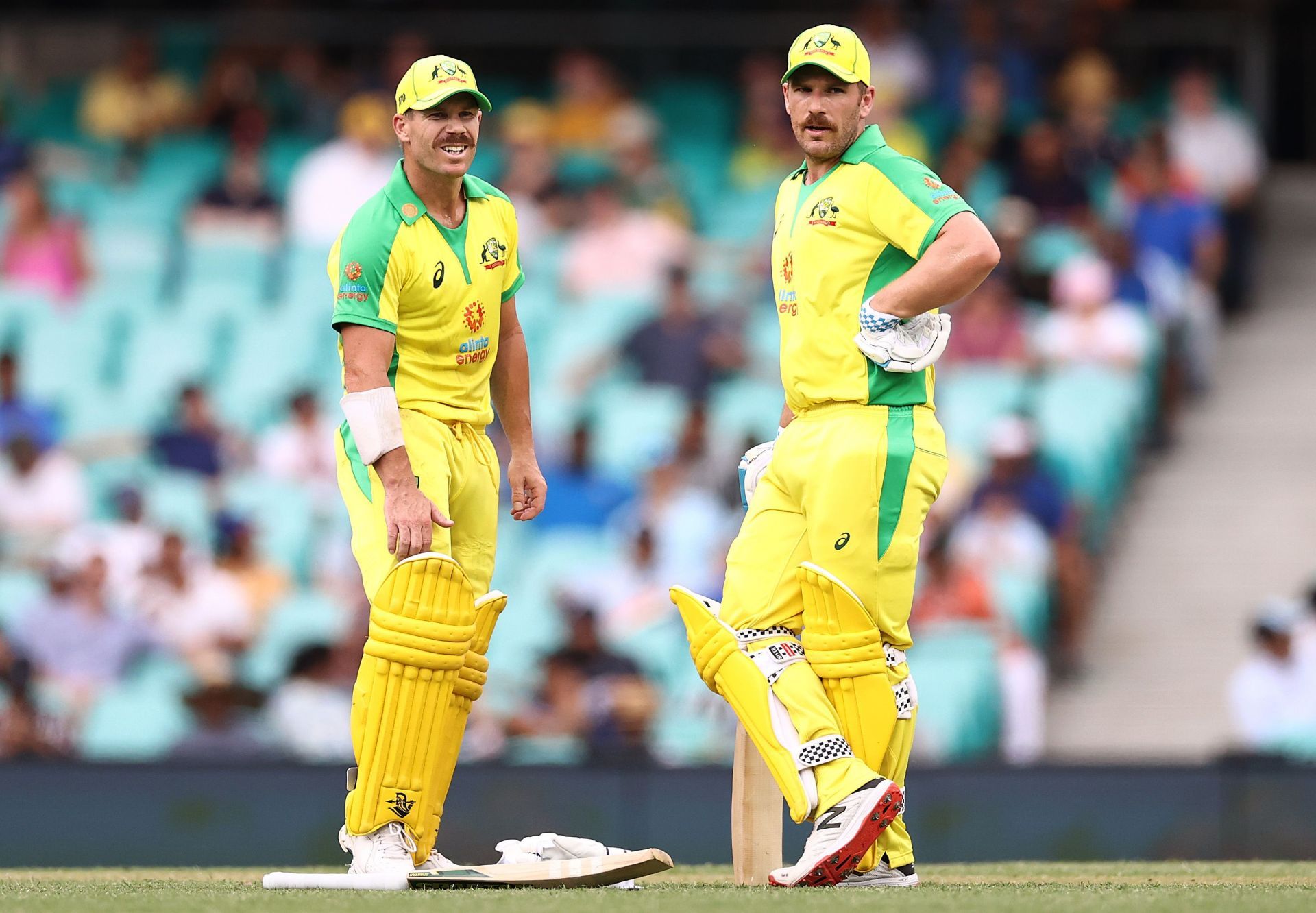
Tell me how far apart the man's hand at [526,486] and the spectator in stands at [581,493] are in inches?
179

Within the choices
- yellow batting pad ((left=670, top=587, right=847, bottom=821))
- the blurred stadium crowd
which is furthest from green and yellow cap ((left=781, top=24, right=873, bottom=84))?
the blurred stadium crowd

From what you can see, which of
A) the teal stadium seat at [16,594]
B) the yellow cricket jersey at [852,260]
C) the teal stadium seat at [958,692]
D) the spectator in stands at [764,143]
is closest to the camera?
the yellow cricket jersey at [852,260]

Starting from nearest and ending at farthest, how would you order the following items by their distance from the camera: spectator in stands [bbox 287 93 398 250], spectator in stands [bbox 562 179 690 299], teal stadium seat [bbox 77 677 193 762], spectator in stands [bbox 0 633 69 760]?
spectator in stands [bbox 0 633 69 760] → teal stadium seat [bbox 77 677 193 762] → spectator in stands [bbox 562 179 690 299] → spectator in stands [bbox 287 93 398 250]

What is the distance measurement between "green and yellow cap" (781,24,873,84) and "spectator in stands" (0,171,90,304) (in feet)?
26.7

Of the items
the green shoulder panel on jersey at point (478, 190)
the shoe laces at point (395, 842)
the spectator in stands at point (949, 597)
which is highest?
the green shoulder panel on jersey at point (478, 190)

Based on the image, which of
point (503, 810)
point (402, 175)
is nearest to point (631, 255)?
point (503, 810)

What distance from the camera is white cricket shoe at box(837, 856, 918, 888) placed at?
5.41m

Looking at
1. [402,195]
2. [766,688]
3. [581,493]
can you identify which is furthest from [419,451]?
[581,493]

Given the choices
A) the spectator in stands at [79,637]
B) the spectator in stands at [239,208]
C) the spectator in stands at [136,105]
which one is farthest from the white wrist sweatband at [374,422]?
the spectator in stands at [136,105]

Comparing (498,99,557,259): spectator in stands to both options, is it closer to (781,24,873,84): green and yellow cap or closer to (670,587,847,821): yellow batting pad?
(781,24,873,84): green and yellow cap

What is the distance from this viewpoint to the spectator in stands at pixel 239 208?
1305 centimetres

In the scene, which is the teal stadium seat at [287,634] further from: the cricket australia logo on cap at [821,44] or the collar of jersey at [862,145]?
the cricket australia logo on cap at [821,44]

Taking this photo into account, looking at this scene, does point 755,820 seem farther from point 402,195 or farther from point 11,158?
point 11,158

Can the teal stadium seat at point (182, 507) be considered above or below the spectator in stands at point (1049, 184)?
below
